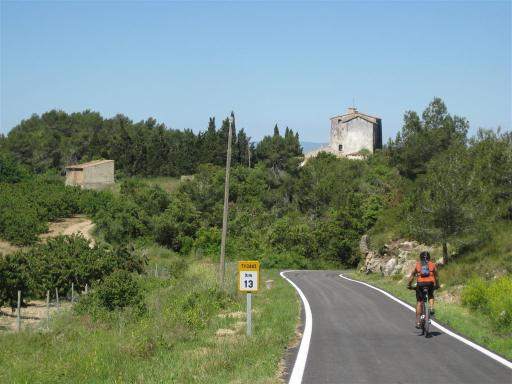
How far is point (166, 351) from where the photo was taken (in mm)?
13430

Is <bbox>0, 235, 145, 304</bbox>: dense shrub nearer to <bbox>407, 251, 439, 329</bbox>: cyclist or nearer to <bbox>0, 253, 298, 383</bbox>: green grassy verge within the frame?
<bbox>0, 253, 298, 383</bbox>: green grassy verge

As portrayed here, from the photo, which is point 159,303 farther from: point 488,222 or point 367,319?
point 488,222

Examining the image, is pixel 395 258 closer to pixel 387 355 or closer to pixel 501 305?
pixel 501 305

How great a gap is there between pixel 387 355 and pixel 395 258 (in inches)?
1170

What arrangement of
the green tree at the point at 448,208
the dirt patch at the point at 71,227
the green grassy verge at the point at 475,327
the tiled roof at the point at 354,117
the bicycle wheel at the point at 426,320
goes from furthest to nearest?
1. the tiled roof at the point at 354,117
2. the dirt patch at the point at 71,227
3. the green tree at the point at 448,208
4. the bicycle wheel at the point at 426,320
5. the green grassy verge at the point at 475,327

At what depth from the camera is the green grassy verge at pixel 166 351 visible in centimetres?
1095

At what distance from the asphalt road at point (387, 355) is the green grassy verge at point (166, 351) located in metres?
0.75

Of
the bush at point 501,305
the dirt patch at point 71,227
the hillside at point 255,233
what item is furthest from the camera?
the dirt patch at point 71,227

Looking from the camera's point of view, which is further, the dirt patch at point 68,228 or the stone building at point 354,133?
the stone building at point 354,133

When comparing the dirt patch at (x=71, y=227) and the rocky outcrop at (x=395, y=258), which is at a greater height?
the dirt patch at (x=71, y=227)

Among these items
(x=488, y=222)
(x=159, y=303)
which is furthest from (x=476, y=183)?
(x=159, y=303)

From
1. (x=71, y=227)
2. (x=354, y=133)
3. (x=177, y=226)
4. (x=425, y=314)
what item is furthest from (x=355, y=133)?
(x=425, y=314)

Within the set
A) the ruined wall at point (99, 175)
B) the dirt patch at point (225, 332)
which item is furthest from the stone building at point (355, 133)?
the dirt patch at point (225, 332)

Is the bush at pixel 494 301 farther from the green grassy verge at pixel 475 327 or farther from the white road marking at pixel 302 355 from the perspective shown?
the white road marking at pixel 302 355
